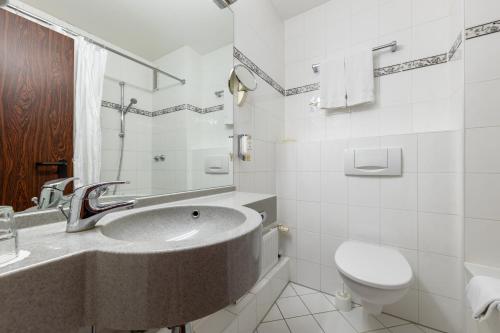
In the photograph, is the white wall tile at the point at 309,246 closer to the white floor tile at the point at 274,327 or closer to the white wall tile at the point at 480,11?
the white floor tile at the point at 274,327

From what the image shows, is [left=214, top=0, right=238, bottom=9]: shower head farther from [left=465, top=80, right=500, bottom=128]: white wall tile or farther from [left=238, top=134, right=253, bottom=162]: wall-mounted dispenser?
[left=465, top=80, right=500, bottom=128]: white wall tile

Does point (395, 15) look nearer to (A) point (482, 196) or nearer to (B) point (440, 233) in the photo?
(A) point (482, 196)

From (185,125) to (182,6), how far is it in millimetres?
656

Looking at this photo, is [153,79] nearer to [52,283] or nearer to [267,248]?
[52,283]

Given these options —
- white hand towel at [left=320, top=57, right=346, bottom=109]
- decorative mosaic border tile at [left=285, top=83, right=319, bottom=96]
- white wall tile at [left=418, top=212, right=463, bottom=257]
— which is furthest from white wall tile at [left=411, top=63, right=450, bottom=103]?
white wall tile at [left=418, top=212, right=463, bottom=257]

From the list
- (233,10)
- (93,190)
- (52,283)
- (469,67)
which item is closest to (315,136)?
(469,67)

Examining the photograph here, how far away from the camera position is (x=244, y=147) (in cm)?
143

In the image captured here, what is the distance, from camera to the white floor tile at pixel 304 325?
127cm

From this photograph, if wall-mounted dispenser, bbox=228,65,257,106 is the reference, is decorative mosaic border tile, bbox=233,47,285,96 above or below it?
above

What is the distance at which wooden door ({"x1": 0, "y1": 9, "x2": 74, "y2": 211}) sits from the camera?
559mm

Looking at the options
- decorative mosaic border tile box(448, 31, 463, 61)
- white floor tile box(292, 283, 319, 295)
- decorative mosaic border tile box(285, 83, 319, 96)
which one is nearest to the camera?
decorative mosaic border tile box(448, 31, 463, 61)

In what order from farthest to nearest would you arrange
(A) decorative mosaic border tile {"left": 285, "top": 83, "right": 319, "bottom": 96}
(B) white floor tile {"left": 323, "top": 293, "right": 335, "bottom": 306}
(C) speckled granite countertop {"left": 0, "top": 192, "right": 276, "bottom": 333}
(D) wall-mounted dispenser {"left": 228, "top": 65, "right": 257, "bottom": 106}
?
(A) decorative mosaic border tile {"left": 285, "top": 83, "right": 319, "bottom": 96} < (B) white floor tile {"left": 323, "top": 293, "right": 335, "bottom": 306} < (D) wall-mounted dispenser {"left": 228, "top": 65, "right": 257, "bottom": 106} < (C) speckled granite countertop {"left": 0, "top": 192, "right": 276, "bottom": 333}

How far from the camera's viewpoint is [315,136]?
75.7 inches

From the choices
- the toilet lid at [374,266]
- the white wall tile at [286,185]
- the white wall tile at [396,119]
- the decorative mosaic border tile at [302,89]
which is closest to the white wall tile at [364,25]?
the decorative mosaic border tile at [302,89]
